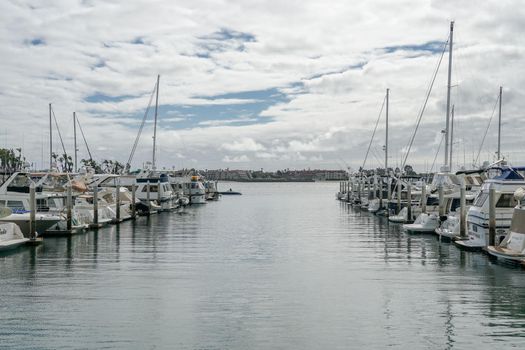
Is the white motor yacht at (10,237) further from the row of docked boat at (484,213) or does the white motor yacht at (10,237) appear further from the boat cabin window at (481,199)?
the boat cabin window at (481,199)

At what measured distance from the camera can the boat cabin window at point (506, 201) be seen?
3094cm

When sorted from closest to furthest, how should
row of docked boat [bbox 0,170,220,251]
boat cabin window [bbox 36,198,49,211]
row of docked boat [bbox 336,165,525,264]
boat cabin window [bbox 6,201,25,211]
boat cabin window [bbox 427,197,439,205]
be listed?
row of docked boat [bbox 336,165,525,264], row of docked boat [bbox 0,170,220,251], boat cabin window [bbox 6,201,25,211], boat cabin window [bbox 36,198,49,211], boat cabin window [bbox 427,197,439,205]

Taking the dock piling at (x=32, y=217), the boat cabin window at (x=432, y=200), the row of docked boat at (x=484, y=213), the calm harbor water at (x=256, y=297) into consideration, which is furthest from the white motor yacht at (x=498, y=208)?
the dock piling at (x=32, y=217)

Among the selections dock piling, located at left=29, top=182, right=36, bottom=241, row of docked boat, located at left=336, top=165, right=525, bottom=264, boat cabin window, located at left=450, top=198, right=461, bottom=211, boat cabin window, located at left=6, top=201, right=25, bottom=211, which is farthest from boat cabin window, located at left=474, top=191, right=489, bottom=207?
boat cabin window, located at left=6, top=201, right=25, bottom=211

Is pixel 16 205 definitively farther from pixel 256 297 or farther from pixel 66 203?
pixel 256 297

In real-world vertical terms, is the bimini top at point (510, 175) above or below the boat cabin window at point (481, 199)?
above

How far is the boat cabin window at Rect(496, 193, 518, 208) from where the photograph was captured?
30938 millimetres

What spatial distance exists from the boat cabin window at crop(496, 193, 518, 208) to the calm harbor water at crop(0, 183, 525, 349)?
2873 mm

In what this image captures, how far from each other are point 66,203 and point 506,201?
2970cm

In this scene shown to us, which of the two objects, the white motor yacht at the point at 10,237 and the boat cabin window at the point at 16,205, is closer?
the white motor yacht at the point at 10,237

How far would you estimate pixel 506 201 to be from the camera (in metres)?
31.0

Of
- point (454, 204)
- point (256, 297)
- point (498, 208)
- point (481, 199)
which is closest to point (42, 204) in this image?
point (256, 297)

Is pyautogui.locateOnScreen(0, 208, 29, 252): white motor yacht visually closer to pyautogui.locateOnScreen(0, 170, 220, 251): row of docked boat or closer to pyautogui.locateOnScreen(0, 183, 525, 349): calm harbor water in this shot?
pyautogui.locateOnScreen(0, 170, 220, 251): row of docked boat

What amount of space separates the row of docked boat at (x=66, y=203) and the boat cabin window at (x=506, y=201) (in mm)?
24995
